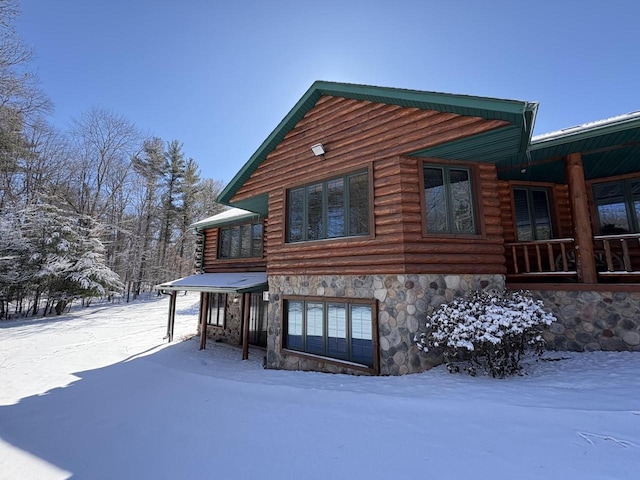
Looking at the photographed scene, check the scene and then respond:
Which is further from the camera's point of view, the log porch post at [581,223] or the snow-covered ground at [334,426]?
the log porch post at [581,223]

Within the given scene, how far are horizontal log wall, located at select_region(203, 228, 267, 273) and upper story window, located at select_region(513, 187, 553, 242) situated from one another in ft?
29.4

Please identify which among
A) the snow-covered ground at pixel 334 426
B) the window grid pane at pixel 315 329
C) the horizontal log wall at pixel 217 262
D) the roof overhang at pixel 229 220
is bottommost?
the snow-covered ground at pixel 334 426

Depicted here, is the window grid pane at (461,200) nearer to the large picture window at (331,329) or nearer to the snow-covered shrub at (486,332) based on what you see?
the snow-covered shrub at (486,332)

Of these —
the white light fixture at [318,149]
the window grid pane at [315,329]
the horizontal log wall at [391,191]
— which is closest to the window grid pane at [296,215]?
the horizontal log wall at [391,191]

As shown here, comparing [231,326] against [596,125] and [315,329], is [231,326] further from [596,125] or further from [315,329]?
[596,125]

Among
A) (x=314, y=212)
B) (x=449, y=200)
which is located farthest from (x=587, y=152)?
(x=314, y=212)

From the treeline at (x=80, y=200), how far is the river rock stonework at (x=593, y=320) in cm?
2233

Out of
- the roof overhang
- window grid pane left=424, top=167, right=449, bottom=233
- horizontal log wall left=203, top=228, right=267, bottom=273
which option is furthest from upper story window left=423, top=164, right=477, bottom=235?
the roof overhang

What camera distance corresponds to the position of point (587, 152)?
6688mm

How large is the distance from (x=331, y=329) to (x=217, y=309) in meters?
8.63

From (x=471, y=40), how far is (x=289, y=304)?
11322mm

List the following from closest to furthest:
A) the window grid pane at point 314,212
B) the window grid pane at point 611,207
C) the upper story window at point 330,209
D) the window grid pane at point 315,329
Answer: the upper story window at point 330,209, the window grid pane at point 315,329, the window grid pane at point 314,212, the window grid pane at point 611,207

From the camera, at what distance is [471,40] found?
11008 mm

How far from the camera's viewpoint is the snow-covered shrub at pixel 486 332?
4.90m
